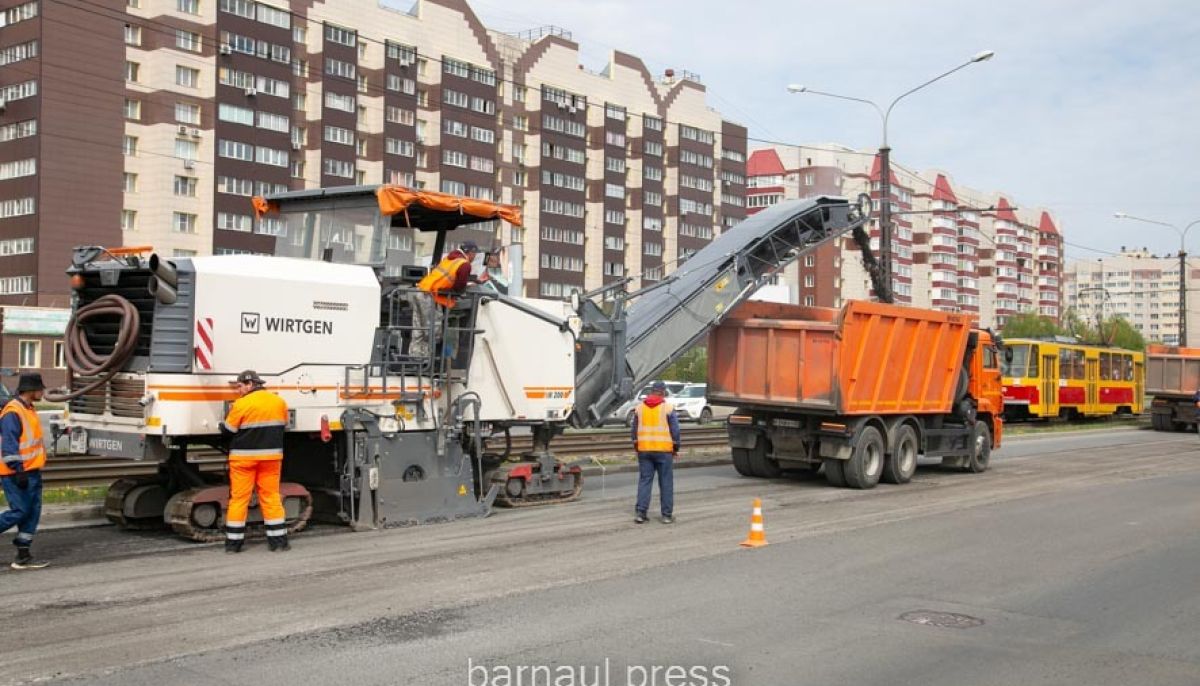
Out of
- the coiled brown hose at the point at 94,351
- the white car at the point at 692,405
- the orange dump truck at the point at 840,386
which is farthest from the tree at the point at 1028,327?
the coiled brown hose at the point at 94,351

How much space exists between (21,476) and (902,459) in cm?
1244

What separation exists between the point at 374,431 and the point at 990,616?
615 cm

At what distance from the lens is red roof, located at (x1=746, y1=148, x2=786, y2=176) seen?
102375mm

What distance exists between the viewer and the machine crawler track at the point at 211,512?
1012 centimetres

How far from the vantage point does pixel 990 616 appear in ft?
25.4

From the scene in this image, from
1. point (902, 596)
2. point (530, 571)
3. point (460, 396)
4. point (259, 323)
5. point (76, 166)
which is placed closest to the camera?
point (902, 596)

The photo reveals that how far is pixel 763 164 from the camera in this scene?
339ft

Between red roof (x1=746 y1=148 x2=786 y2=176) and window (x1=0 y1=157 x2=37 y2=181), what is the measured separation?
212ft

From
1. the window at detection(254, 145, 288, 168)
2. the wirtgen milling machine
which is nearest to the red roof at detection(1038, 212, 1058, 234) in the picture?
the window at detection(254, 145, 288, 168)

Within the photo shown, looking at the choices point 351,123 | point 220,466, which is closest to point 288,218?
point 220,466

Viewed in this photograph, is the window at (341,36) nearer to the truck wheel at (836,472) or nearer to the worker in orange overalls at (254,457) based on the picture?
the truck wheel at (836,472)

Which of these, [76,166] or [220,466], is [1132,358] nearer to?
[220,466]

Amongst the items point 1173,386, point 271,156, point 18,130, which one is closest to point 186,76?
point 271,156

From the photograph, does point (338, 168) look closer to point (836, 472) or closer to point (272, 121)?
point (272, 121)
